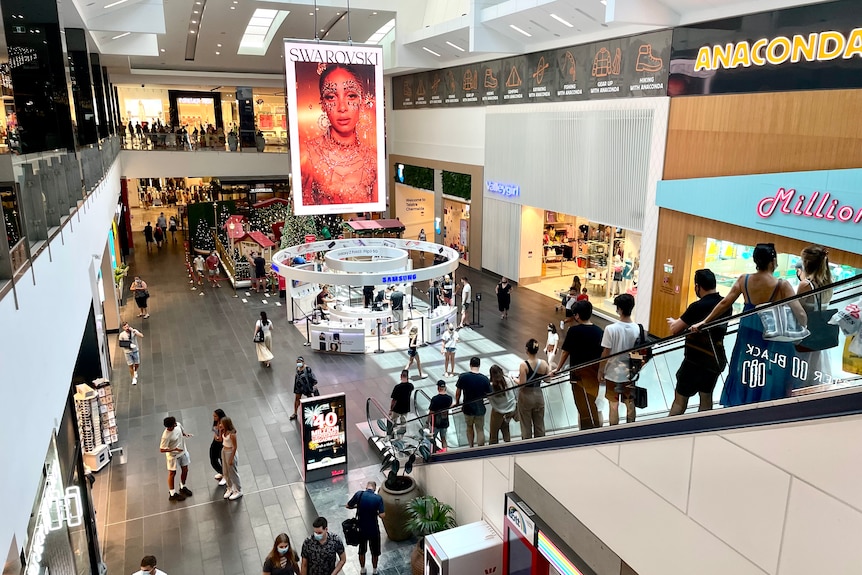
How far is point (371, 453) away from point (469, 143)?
15248 millimetres

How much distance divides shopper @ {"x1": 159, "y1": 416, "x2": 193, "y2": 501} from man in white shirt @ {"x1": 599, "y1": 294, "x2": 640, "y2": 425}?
18.8ft

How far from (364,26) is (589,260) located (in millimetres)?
12588

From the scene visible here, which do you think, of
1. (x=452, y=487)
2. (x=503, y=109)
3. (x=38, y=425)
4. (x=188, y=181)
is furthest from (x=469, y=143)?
(x=188, y=181)

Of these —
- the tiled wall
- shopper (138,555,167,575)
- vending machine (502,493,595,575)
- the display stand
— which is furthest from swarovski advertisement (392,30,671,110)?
shopper (138,555,167,575)

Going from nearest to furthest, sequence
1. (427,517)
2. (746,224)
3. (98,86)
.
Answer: (427,517) → (746,224) → (98,86)

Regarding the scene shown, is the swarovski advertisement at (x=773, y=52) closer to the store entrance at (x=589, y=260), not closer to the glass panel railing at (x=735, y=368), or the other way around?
the store entrance at (x=589, y=260)

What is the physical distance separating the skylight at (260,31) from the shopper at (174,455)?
59.5 feet

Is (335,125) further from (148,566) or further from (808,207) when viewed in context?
(148,566)

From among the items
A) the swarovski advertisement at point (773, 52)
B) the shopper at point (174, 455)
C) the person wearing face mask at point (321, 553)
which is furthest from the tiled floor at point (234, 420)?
the swarovski advertisement at point (773, 52)

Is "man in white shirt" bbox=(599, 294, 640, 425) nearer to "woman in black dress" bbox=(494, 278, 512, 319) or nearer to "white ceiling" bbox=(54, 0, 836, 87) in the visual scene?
"white ceiling" bbox=(54, 0, 836, 87)

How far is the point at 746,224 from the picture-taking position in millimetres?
11211

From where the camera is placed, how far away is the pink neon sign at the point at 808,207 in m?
9.28

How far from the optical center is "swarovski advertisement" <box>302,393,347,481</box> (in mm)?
8344

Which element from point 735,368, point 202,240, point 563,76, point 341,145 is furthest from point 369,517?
point 202,240
